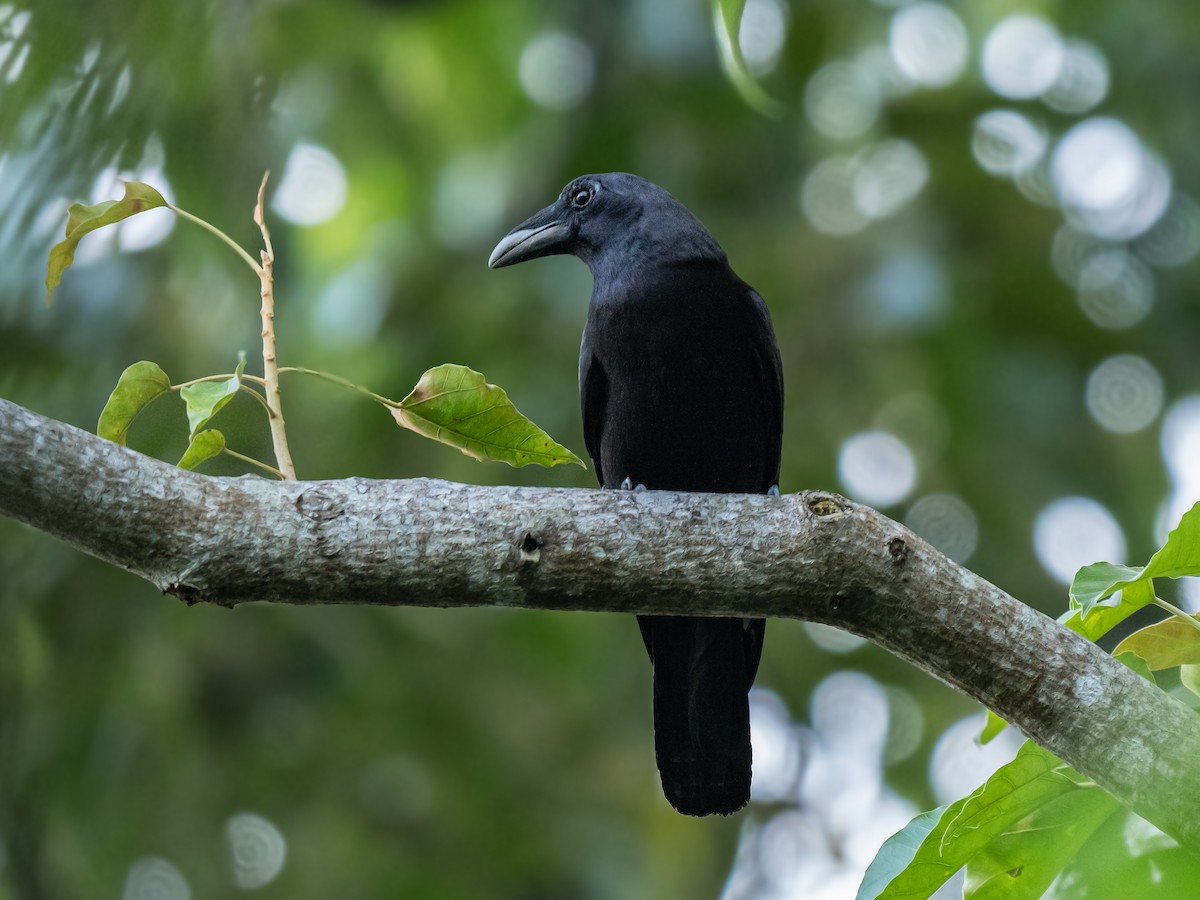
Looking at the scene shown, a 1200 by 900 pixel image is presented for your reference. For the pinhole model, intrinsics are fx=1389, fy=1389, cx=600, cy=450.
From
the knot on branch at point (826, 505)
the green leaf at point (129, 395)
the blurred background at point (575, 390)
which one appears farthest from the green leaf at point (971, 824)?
the blurred background at point (575, 390)

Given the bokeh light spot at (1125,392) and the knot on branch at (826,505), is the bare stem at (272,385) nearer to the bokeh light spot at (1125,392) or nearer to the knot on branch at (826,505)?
the knot on branch at (826,505)

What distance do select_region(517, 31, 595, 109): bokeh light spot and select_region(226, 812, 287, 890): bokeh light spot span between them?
12.6ft

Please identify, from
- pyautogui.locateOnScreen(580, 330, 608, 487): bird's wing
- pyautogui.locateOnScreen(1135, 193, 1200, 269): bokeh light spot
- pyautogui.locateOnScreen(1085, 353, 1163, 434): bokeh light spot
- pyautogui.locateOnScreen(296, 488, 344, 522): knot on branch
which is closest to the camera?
pyautogui.locateOnScreen(296, 488, 344, 522): knot on branch

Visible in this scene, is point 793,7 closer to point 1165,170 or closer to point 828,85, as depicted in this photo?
point 828,85

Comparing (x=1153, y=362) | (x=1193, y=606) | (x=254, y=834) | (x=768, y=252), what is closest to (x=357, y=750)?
(x=254, y=834)

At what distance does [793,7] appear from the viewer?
658 cm

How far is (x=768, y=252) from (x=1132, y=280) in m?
2.03

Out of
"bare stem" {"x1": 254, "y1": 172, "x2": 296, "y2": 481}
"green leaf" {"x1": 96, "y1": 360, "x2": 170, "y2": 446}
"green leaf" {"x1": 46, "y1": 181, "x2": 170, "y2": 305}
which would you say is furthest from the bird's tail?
"green leaf" {"x1": 46, "y1": 181, "x2": 170, "y2": 305}

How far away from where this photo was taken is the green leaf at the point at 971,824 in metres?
1.91

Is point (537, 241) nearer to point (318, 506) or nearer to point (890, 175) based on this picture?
point (318, 506)

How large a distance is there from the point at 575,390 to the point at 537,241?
2.23 metres

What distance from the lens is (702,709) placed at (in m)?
3.57

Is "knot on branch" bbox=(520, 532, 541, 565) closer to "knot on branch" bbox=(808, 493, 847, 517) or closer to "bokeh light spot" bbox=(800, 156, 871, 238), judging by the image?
"knot on branch" bbox=(808, 493, 847, 517)

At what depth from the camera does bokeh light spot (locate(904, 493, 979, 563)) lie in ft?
21.8
